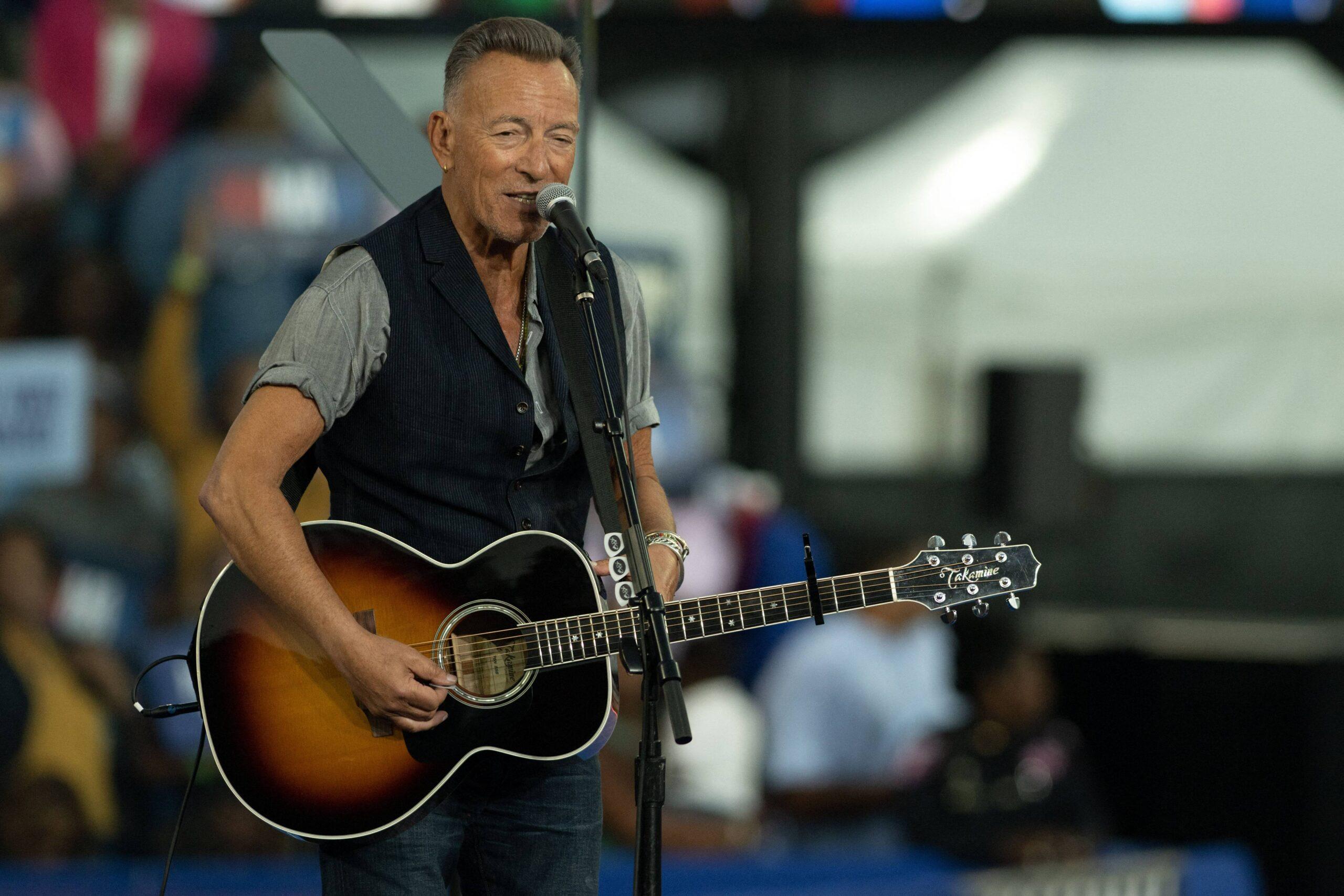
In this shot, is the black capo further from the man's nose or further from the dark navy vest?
the man's nose

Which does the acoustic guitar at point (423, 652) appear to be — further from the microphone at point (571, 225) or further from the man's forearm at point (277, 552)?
the microphone at point (571, 225)

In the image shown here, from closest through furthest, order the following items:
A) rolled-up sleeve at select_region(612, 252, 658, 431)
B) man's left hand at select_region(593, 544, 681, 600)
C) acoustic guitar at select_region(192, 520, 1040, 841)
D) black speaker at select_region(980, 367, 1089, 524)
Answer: acoustic guitar at select_region(192, 520, 1040, 841)
man's left hand at select_region(593, 544, 681, 600)
rolled-up sleeve at select_region(612, 252, 658, 431)
black speaker at select_region(980, 367, 1089, 524)

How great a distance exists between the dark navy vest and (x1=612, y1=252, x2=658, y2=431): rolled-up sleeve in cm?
11

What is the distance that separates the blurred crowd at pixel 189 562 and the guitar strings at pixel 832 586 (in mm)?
2763

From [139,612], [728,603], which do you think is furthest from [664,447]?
[728,603]

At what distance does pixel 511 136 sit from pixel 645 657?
758 mm

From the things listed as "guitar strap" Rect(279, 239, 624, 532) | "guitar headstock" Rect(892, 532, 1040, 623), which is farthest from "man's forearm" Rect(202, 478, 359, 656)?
"guitar headstock" Rect(892, 532, 1040, 623)

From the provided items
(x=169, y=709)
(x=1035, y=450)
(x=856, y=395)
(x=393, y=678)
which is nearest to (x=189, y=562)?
(x=1035, y=450)

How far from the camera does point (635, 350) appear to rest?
8.29 feet

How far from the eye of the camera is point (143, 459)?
6.11 metres

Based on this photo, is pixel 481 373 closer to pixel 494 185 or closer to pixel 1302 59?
pixel 494 185

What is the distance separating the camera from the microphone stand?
2.20m

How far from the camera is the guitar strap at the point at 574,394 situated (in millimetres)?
2348

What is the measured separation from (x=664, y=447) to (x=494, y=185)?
4.54m
